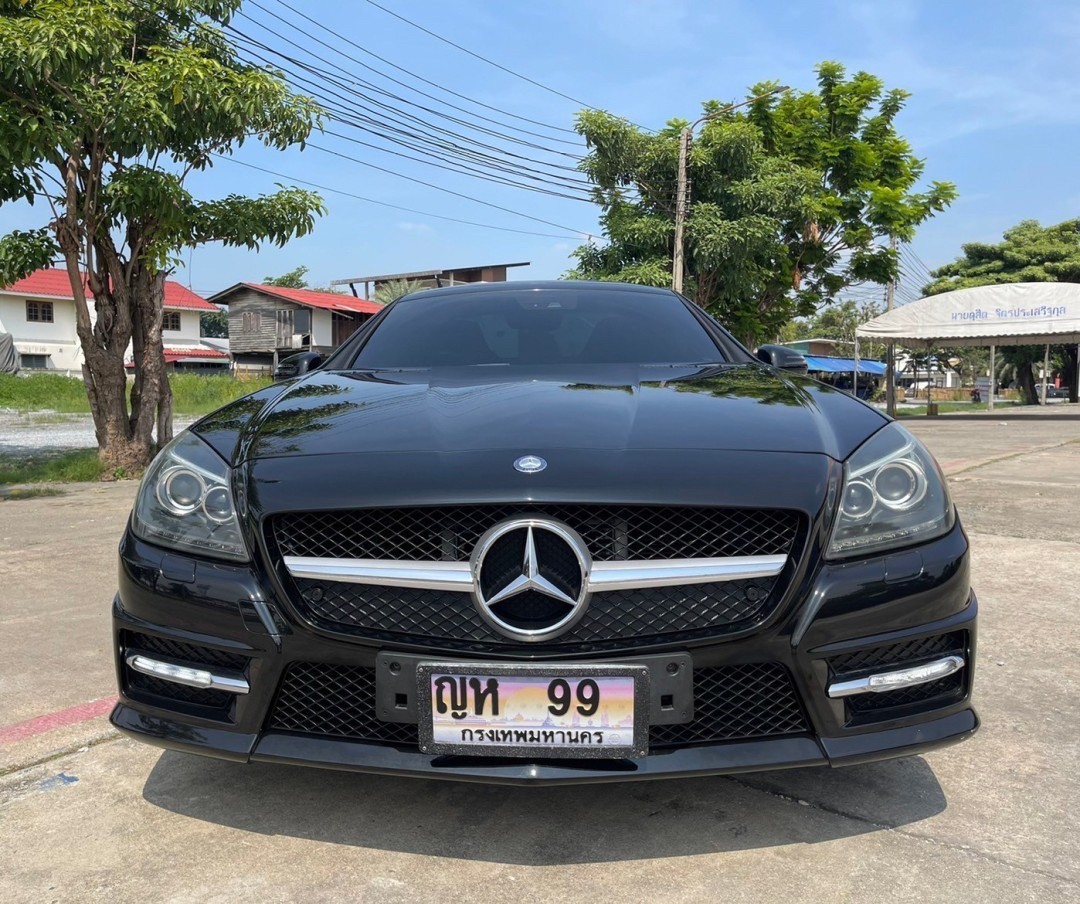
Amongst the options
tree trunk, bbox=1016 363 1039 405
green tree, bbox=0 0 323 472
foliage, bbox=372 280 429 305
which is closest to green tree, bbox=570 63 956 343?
green tree, bbox=0 0 323 472

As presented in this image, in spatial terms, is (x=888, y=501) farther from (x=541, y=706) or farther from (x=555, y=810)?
(x=555, y=810)

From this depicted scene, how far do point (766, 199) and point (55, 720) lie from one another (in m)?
16.3

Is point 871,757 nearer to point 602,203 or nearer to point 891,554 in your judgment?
point 891,554

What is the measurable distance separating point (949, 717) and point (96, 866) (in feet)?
5.85

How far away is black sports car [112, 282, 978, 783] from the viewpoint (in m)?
1.72

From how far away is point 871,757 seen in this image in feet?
5.86

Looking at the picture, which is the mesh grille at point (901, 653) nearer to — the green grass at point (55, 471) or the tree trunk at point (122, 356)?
the tree trunk at point (122, 356)

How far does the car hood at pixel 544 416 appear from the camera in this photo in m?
1.96

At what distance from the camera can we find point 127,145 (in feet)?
24.3

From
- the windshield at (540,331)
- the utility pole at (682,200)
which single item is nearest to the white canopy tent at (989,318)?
the utility pole at (682,200)

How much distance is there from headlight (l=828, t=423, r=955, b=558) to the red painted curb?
→ 86.6 inches

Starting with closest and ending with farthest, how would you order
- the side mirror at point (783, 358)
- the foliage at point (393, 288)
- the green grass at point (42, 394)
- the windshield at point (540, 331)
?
the windshield at point (540, 331) → the side mirror at point (783, 358) → the green grass at point (42, 394) → the foliage at point (393, 288)

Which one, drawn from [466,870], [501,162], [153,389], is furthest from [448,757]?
[501,162]

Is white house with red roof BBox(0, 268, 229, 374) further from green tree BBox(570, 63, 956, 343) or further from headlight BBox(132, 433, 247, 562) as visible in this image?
headlight BBox(132, 433, 247, 562)
